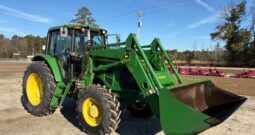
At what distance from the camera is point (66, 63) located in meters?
7.14

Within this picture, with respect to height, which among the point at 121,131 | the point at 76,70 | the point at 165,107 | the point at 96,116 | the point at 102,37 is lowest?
the point at 121,131

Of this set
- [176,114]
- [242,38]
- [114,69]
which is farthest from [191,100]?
[242,38]

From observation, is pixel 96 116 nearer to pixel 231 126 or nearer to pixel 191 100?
pixel 191 100

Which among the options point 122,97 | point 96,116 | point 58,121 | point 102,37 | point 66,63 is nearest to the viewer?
point 96,116

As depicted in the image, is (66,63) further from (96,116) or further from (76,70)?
(96,116)

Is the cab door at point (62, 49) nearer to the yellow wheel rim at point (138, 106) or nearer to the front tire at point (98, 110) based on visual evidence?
the front tire at point (98, 110)

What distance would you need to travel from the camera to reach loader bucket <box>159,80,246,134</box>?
4.49m

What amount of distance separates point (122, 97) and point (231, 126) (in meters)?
2.67

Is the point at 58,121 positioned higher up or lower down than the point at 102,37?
lower down

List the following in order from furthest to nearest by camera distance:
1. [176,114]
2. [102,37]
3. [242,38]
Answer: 1. [242,38]
2. [102,37]
3. [176,114]

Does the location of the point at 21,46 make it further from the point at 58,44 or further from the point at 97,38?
the point at 97,38

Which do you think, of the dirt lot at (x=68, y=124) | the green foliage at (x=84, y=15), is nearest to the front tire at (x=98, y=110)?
the dirt lot at (x=68, y=124)

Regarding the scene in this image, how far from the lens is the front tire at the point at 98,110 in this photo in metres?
5.28

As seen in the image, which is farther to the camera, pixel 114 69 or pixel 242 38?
pixel 242 38
